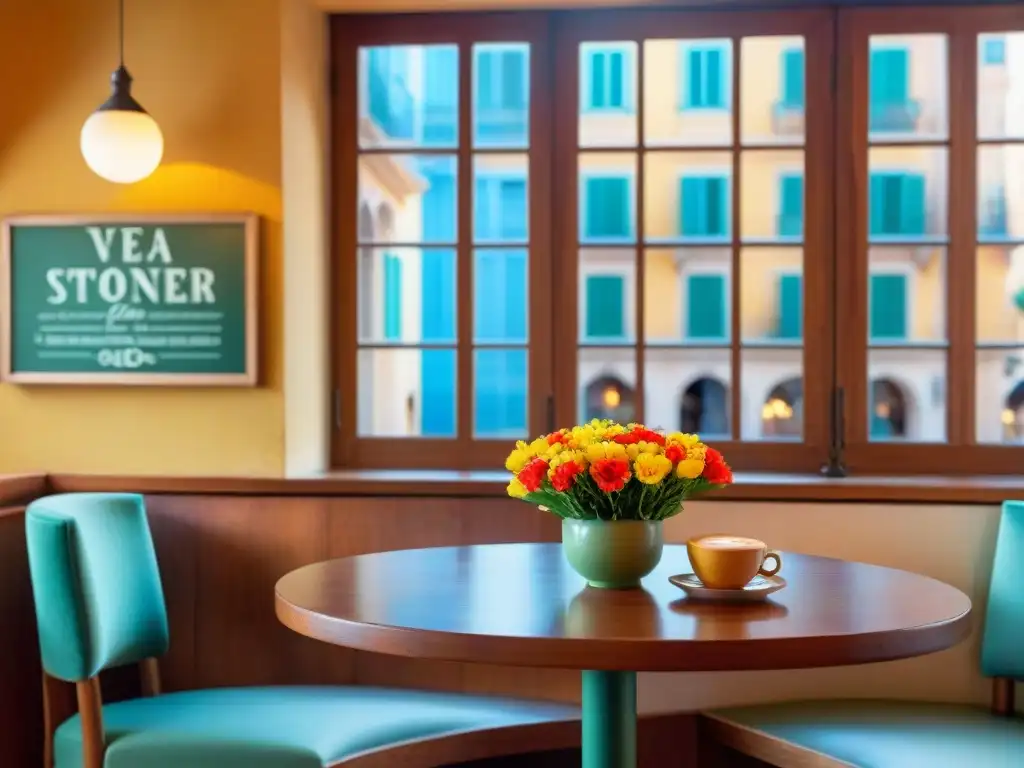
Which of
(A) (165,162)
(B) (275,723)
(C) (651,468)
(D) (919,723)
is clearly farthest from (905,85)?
(B) (275,723)

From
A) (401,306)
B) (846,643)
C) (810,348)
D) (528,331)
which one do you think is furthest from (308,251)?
(846,643)

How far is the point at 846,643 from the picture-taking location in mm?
1598

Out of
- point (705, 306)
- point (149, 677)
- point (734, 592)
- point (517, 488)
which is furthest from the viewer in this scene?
point (705, 306)

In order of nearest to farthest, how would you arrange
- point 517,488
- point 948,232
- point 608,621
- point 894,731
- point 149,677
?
point 608,621 < point 517,488 < point 894,731 < point 149,677 < point 948,232

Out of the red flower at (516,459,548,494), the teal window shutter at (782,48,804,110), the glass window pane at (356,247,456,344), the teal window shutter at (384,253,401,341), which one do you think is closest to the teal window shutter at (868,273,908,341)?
the teal window shutter at (782,48,804,110)

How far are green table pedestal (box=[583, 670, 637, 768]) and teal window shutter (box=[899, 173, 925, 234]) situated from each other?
72.9 inches

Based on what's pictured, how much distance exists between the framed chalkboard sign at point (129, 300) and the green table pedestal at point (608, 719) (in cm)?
146

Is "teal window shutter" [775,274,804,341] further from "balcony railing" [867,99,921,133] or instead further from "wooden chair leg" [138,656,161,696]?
"wooden chair leg" [138,656,161,696]

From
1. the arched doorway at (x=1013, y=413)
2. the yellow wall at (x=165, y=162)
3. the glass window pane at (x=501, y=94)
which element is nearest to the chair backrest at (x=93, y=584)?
the yellow wall at (x=165, y=162)

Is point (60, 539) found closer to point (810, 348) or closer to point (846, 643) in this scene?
point (846, 643)

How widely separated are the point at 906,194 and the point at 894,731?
61.5 inches

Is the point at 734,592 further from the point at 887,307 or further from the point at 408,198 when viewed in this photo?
the point at 408,198

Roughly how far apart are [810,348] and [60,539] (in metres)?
2.05

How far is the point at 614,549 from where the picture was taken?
192 centimetres
